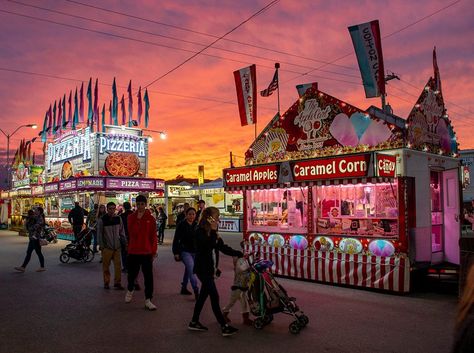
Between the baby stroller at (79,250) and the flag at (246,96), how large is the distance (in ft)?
22.0

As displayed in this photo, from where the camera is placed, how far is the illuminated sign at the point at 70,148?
86.5 feet

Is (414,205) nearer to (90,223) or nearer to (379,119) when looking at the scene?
(379,119)

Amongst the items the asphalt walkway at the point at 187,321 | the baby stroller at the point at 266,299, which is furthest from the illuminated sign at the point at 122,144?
the baby stroller at the point at 266,299

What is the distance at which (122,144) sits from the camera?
2670cm

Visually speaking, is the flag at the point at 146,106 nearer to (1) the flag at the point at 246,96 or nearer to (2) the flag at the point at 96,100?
(2) the flag at the point at 96,100

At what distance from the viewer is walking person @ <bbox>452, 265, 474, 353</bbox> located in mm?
1775

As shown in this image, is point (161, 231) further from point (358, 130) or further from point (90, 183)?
point (358, 130)

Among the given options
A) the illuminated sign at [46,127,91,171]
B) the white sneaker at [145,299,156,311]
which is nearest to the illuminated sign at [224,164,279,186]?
the white sneaker at [145,299,156,311]

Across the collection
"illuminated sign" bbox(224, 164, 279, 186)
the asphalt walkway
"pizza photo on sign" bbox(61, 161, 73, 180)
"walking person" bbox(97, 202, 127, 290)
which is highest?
"pizza photo on sign" bbox(61, 161, 73, 180)

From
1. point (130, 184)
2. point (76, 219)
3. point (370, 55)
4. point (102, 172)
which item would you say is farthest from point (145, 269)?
point (102, 172)

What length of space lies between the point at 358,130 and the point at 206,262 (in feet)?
18.9

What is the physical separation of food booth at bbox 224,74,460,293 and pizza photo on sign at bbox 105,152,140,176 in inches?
562

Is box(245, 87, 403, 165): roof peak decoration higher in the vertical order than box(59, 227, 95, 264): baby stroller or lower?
higher

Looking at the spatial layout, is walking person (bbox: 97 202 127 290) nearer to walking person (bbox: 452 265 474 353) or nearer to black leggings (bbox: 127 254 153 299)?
black leggings (bbox: 127 254 153 299)
